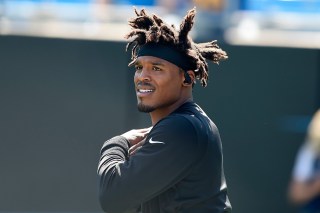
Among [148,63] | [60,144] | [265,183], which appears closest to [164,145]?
[148,63]

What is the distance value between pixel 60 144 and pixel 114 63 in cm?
85

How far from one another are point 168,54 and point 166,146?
40 cm

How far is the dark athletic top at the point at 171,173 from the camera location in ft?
8.95

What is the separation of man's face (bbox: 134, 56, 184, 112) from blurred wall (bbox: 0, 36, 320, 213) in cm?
355

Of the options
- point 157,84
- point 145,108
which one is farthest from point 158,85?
point 145,108

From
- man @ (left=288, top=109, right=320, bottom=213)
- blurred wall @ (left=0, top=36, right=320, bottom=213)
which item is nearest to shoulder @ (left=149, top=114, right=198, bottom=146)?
man @ (left=288, top=109, right=320, bottom=213)

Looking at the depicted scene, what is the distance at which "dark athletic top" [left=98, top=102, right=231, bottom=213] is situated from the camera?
273cm

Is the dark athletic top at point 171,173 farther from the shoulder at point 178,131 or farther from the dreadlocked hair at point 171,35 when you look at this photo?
the dreadlocked hair at point 171,35

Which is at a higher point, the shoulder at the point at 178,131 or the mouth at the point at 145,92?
the mouth at the point at 145,92

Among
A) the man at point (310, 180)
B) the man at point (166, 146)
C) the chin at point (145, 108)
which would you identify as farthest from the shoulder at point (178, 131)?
the man at point (310, 180)

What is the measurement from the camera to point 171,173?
2.73 meters

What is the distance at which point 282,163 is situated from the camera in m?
6.93

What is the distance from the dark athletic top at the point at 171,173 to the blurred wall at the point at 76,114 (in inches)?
144

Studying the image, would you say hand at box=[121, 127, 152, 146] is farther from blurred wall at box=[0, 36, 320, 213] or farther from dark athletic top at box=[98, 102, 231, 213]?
blurred wall at box=[0, 36, 320, 213]
